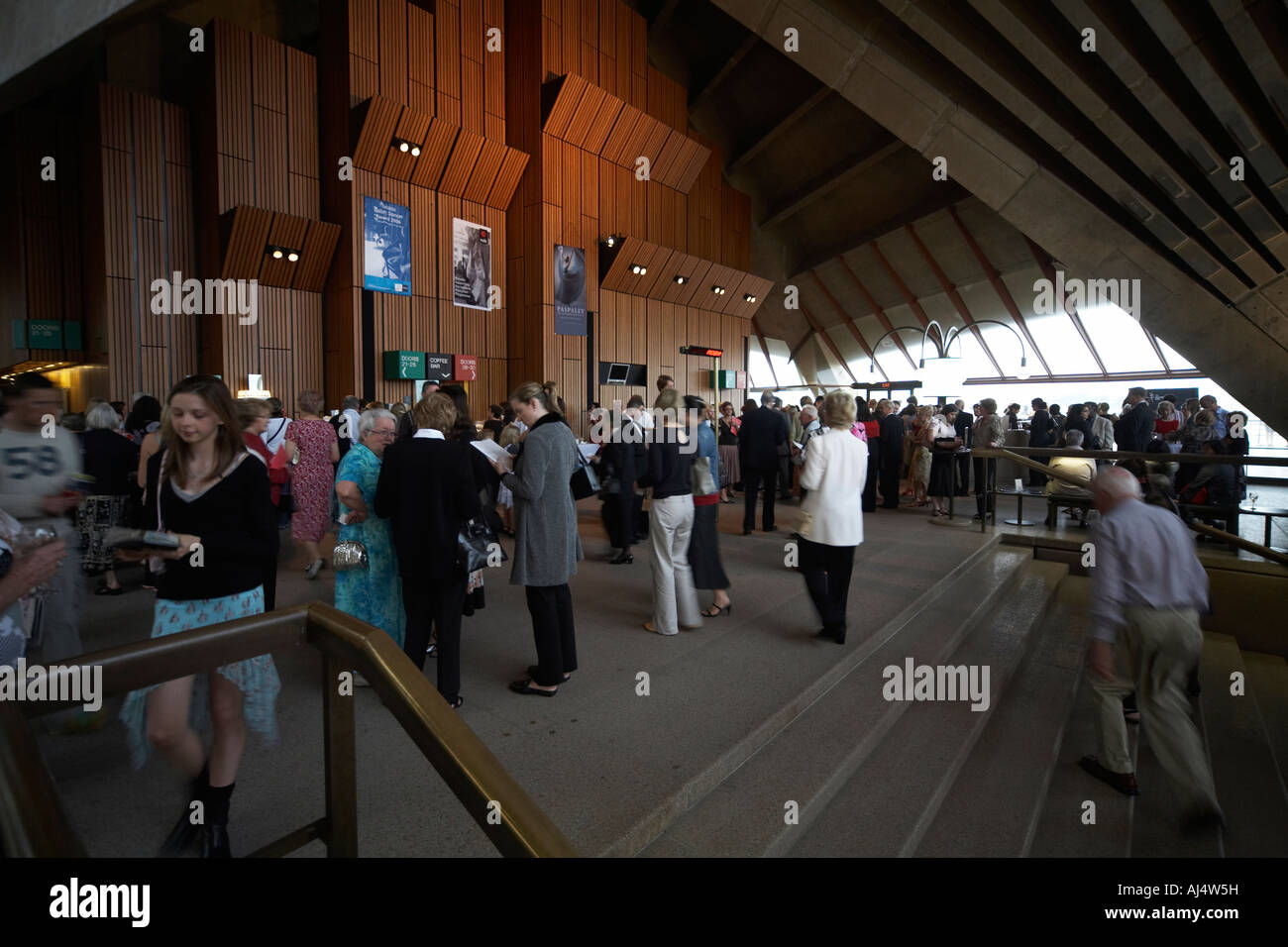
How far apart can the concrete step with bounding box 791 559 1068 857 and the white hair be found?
1.40 metres

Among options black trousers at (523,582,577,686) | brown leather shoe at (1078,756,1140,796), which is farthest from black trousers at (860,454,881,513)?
black trousers at (523,582,577,686)

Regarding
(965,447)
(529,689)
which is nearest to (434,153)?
(965,447)

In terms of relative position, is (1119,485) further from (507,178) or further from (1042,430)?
(507,178)

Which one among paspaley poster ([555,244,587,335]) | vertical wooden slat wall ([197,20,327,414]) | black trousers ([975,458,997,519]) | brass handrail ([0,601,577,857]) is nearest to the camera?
brass handrail ([0,601,577,857])

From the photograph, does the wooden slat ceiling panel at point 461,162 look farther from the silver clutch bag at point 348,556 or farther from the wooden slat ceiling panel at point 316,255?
the silver clutch bag at point 348,556

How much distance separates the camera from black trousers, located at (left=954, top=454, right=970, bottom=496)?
10.5m

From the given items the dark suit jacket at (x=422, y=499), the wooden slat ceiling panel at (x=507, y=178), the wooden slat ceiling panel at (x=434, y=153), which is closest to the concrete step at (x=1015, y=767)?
the dark suit jacket at (x=422, y=499)

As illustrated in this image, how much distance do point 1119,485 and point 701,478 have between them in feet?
7.27

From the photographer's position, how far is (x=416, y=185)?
11.9 meters

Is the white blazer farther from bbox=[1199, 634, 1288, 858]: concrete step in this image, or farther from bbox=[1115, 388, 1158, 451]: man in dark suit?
bbox=[1115, 388, 1158, 451]: man in dark suit

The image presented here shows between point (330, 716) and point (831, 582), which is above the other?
point (330, 716)

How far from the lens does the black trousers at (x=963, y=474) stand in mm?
10500

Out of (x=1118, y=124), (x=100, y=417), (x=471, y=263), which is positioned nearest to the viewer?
(x=100, y=417)
